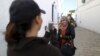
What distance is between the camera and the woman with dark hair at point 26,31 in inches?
51.9

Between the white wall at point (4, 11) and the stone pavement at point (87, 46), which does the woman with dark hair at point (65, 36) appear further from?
the stone pavement at point (87, 46)

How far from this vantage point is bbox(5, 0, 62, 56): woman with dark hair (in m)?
1.32

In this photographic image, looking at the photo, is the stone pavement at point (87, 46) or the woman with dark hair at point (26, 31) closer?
the woman with dark hair at point (26, 31)

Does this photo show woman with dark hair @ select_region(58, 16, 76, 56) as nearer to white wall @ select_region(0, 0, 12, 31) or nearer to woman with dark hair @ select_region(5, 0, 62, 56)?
white wall @ select_region(0, 0, 12, 31)

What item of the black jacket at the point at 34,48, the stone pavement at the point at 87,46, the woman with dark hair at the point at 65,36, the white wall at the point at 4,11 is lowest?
the stone pavement at the point at 87,46

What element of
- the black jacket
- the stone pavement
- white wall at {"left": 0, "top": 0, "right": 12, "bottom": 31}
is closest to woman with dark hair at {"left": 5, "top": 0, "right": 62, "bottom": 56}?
the black jacket

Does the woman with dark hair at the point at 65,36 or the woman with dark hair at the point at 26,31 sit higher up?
the woman with dark hair at the point at 26,31

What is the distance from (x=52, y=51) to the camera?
1.35 m

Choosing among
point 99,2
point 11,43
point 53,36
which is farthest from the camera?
point 99,2

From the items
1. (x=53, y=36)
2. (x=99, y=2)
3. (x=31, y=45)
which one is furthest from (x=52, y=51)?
(x=99, y=2)

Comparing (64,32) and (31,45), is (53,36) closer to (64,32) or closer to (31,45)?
(64,32)

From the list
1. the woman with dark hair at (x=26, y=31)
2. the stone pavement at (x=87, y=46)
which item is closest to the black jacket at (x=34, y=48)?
the woman with dark hair at (x=26, y=31)

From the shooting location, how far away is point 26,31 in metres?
1.35

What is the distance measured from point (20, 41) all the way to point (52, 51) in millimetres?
196
